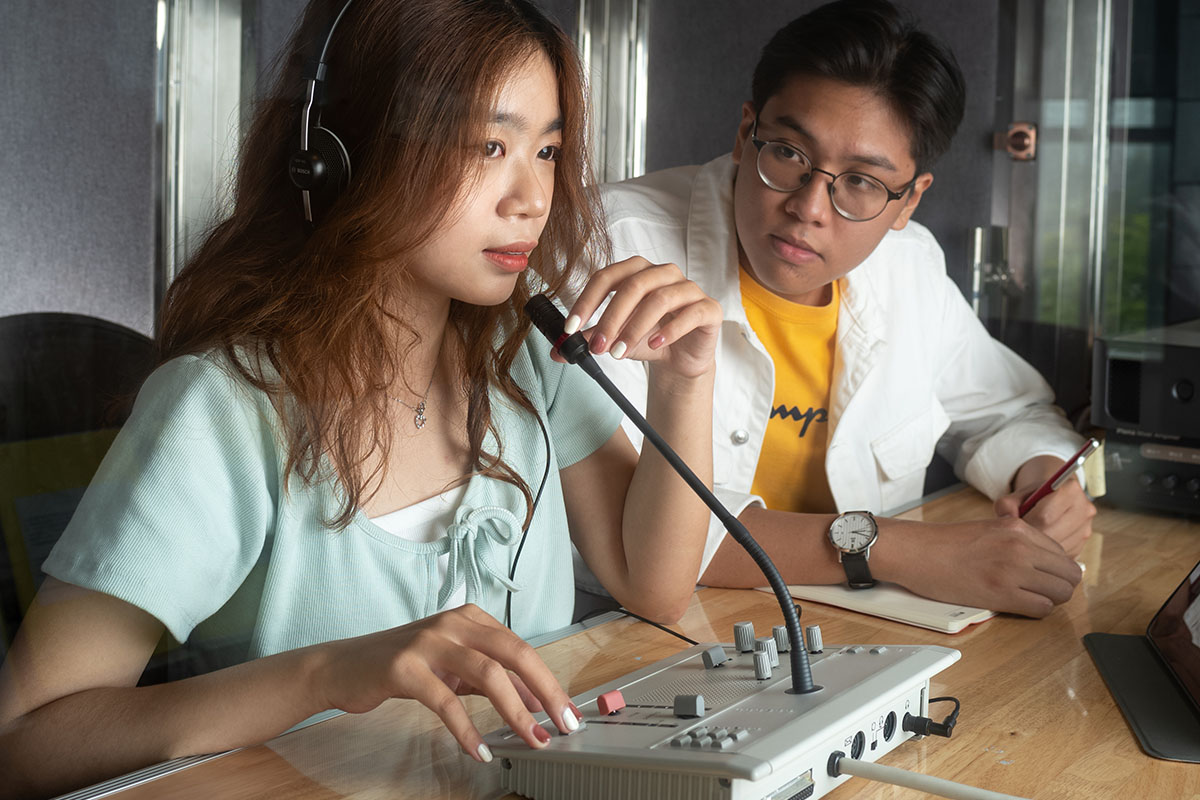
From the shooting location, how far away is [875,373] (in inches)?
59.3

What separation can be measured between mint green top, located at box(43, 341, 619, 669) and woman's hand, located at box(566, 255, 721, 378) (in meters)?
0.19

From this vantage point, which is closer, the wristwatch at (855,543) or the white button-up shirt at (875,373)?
the wristwatch at (855,543)

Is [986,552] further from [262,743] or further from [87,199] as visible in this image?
[87,199]

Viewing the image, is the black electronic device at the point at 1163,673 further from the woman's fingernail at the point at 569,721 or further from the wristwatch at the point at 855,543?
the woman's fingernail at the point at 569,721

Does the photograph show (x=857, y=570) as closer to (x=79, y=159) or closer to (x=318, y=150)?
(x=318, y=150)

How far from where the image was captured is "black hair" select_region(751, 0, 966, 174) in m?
1.33

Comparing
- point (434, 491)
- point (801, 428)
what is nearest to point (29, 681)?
point (434, 491)

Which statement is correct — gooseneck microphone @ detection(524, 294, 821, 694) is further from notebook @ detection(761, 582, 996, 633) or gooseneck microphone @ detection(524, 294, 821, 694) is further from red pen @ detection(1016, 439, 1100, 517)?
red pen @ detection(1016, 439, 1100, 517)

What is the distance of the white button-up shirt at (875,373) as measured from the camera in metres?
1.31

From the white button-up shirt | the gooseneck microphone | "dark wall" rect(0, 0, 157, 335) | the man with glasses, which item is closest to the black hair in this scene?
the man with glasses

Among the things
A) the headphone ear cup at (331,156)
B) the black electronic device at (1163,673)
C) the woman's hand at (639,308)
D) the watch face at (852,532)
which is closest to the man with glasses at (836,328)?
the watch face at (852,532)

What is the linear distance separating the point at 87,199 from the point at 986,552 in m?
0.82

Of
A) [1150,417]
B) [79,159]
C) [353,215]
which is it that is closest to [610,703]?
[353,215]

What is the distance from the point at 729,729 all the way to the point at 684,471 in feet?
0.75
